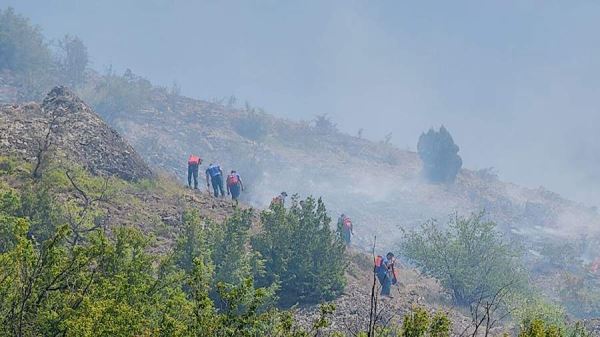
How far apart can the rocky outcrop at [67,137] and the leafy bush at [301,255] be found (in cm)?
831

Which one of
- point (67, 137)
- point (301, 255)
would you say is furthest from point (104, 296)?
point (67, 137)

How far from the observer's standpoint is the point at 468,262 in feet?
84.4

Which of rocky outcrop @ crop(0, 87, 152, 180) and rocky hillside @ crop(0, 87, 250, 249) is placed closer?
rocky hillside @ crop(0, 87, 250, 249)

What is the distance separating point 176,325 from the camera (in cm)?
714

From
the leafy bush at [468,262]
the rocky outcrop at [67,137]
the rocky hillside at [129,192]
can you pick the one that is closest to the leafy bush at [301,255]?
the rocky hillside at [129,192]

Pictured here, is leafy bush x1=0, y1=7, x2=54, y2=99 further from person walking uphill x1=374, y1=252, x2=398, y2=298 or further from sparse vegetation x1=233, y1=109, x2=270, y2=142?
person walking uphill x1=374, y1=252, x2=398, y2=298

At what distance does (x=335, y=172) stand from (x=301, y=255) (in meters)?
54.7

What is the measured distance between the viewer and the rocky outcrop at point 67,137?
21.9 meters

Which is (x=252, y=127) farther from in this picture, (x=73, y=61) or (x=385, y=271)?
(x=385, y=271)

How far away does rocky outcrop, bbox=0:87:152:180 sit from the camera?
2192 cm

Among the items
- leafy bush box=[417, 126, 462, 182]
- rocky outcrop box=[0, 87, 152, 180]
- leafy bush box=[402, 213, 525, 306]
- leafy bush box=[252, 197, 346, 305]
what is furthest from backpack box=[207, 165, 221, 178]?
leafy bush box=[417, 126, 462, 182]

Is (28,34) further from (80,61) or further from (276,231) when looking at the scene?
(276,231)

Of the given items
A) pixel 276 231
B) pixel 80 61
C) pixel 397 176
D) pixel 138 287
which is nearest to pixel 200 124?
pixel 80 61

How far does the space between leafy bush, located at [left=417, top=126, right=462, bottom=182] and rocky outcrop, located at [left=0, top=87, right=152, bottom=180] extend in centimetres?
5537
